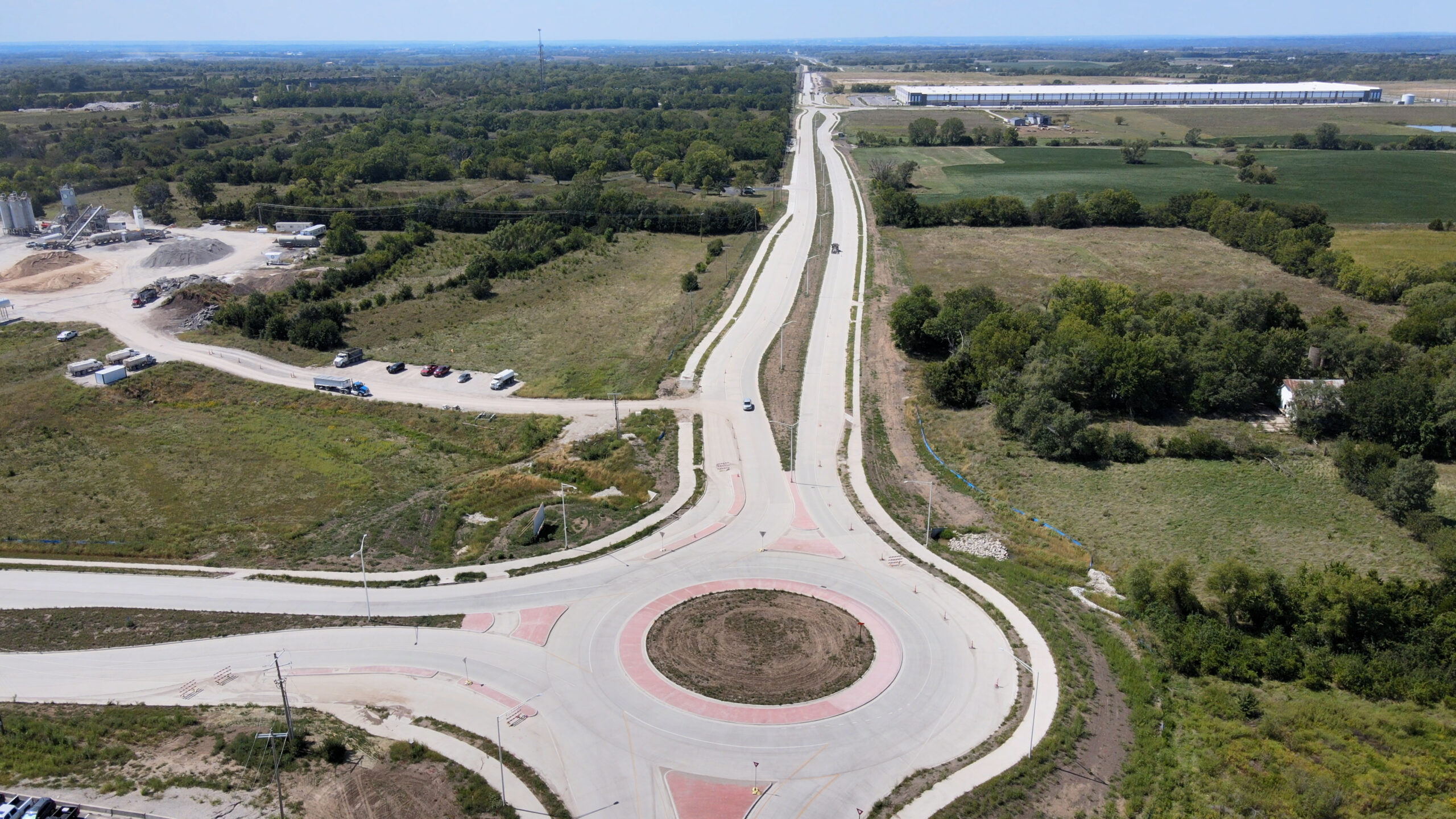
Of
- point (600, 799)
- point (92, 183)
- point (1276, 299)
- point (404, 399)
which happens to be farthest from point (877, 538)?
point (92, 183)

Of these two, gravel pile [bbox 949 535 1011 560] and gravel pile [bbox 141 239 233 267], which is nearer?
gravel pile [bbox 949 535 1011 560]

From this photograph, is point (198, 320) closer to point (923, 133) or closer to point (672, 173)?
point (672, 173)

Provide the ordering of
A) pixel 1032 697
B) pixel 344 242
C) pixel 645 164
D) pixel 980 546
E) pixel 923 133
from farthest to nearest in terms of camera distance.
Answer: pixel 923 133, pixel 645 164, pixel 344 242, pixel 980 546, pixel 1032 697

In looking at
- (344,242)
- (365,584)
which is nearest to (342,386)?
(365,584)

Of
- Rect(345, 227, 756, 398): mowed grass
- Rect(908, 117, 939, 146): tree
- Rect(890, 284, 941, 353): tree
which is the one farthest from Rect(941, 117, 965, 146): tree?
Rect(890, 284, 941, 353): tree

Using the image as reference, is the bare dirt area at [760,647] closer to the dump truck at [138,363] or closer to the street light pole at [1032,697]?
the street light pole at [1032,697]

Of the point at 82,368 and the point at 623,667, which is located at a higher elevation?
the point at 82,368

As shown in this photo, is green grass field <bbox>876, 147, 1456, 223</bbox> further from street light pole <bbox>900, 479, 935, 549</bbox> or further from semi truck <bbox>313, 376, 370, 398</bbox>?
semi truck <bbox>313, 376, 370, 398</bbox>
